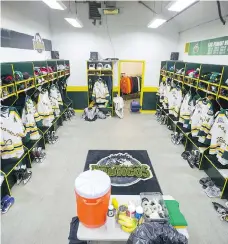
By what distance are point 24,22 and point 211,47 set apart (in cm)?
462

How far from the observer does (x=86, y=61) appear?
20.9 feet

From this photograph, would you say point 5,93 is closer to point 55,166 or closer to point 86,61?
point 55,166

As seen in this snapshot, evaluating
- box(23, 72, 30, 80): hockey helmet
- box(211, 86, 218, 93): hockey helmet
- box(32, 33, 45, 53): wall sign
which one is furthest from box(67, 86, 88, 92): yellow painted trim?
box(211, 86, 218, 93): hockey helmet

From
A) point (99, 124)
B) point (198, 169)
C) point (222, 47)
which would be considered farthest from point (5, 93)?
point (222, 47)

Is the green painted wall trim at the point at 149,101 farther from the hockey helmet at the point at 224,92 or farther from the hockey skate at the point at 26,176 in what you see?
the hockey skate at the point at 26,176

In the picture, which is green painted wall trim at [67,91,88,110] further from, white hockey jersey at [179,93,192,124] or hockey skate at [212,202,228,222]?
hockey skate at [212,202,228,222]

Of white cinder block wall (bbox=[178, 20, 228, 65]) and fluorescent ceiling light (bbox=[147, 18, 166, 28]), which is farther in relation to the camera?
fluorescent ceiling light (bbox=[147, 18, 166, 28])

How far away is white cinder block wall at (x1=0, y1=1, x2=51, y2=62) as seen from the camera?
11.8ft

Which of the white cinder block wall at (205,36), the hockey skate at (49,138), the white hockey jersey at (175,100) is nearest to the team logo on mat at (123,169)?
the hockey skate at (49,138)

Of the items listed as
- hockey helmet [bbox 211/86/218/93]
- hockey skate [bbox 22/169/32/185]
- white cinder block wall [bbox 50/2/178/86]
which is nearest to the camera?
hockey skate [bbox 22/169/32/185]

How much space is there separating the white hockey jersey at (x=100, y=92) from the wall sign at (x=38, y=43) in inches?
82.4

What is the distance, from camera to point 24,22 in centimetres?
432

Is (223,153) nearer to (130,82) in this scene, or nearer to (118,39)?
(118,39)

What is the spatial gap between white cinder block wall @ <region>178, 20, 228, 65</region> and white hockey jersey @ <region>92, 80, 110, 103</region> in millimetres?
2901
